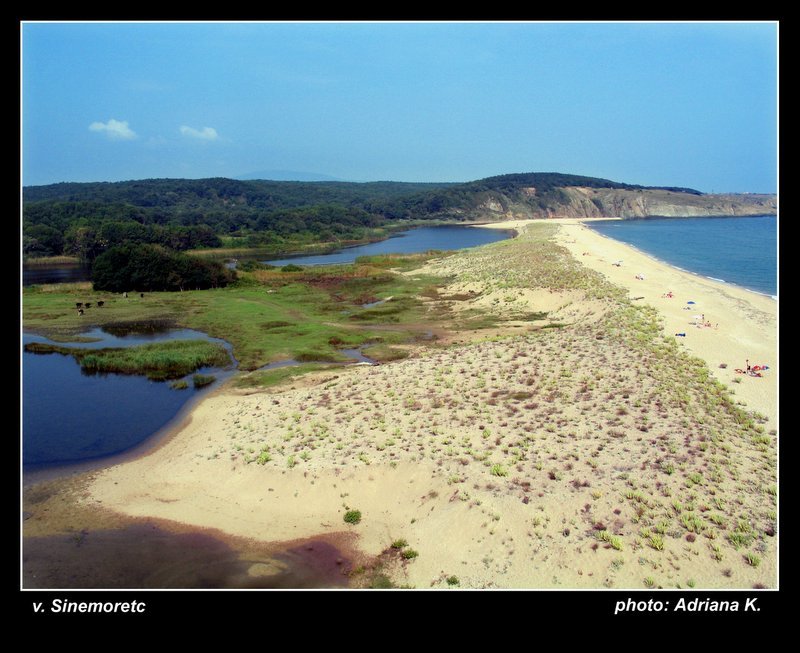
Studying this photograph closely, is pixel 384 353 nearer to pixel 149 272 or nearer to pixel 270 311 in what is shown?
pixel 270 311

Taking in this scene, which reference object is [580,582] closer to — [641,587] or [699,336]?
[641,587]

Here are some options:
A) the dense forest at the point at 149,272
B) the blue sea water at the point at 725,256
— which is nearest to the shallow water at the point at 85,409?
the dense forest at the point at 149,272

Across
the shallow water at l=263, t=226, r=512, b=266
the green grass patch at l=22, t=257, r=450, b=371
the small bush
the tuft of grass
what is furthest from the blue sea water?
the tuft of grass

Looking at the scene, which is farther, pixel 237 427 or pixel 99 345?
pixel 99 345

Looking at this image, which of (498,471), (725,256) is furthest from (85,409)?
(725,256)

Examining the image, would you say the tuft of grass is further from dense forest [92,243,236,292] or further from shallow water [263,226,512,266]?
shallow water [263,226,512,266]

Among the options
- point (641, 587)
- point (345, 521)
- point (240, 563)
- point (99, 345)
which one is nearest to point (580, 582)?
point (641, 587)

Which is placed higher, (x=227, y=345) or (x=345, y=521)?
(x=227, y=345)
